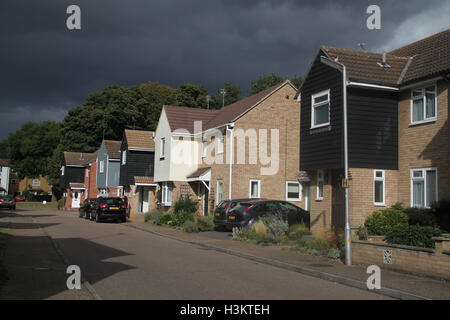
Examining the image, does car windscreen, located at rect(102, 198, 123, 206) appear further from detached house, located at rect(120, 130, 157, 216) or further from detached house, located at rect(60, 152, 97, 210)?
detached house, located at rect(60, 152, 97, 210)

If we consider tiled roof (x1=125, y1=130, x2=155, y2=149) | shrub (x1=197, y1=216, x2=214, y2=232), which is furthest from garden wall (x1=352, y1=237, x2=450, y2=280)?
tiled roof (x1=125, y1=130, x2=155, y2=149)

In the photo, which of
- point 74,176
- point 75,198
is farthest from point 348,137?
point 75,198

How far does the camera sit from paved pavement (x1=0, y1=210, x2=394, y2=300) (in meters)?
8.59

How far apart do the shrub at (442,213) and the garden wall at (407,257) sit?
11.2 ft

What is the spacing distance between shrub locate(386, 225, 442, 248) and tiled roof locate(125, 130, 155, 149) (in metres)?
29.5

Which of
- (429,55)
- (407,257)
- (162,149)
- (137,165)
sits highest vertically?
(429,55)

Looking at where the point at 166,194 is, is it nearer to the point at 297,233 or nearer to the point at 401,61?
the point at 297,233

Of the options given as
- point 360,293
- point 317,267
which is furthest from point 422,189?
point 360,293

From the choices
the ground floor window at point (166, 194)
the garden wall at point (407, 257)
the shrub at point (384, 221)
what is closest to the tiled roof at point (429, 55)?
the shrub at point (384, 221)

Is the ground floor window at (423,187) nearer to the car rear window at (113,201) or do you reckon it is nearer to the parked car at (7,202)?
the car rear window at (113,201)

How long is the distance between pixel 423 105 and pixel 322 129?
12.2 ft

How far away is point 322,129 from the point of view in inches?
711

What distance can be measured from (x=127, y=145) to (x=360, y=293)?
32.3 meters

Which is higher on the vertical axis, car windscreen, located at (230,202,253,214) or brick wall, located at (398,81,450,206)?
brick wall, located at (398,81,450,206)
